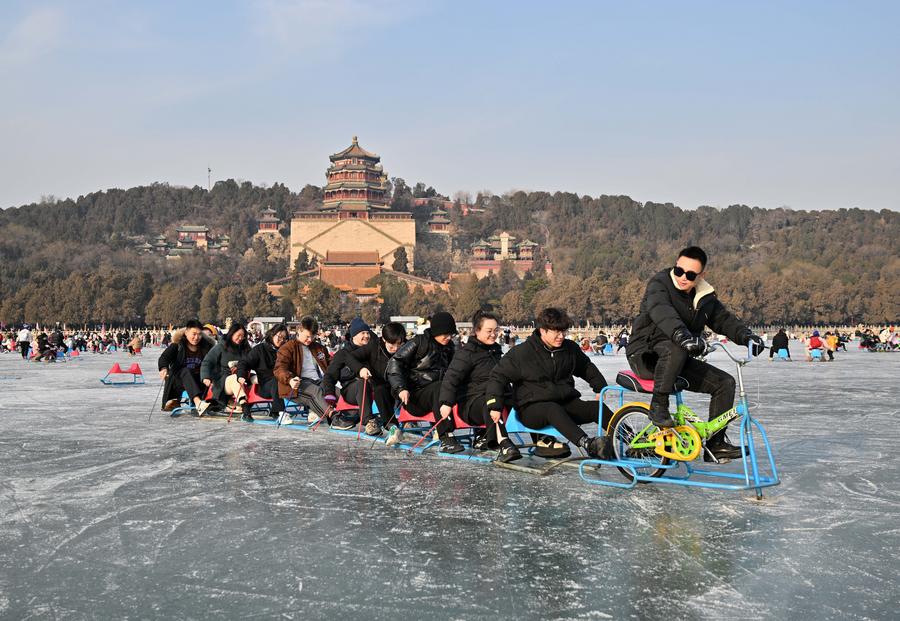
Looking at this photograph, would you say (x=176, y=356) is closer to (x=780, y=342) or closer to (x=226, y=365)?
(x=226, y=365)

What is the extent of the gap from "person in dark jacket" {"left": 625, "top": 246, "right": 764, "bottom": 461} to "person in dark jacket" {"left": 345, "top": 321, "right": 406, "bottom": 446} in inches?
117

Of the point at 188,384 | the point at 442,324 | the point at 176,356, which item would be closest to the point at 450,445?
the point at 442,324

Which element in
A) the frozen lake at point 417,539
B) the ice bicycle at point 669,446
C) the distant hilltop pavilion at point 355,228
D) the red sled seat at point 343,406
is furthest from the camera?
the distant hilltop pavilion at point 355,228

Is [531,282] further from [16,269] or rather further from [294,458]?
[294,458]

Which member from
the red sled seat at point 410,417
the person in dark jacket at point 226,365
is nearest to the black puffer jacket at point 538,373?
the red sled seat at point 410,417

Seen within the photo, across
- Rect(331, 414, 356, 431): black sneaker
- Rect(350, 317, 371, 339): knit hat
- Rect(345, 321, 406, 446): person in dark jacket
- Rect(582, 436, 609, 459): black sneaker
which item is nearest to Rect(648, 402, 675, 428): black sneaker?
Rect(582, 436, 609, 459): black sneaker

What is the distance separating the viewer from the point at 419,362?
24.5ft

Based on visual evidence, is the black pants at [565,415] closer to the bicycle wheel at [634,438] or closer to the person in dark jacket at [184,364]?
the bicycle wheel at [634,438]

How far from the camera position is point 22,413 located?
33.2 ft

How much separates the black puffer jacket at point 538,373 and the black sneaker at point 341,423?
2476mm

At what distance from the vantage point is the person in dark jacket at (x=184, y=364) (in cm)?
983

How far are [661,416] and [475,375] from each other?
1928 millimetres

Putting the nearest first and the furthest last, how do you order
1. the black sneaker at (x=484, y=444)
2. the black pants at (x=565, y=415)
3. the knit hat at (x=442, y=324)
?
1. the black pants at (x=565, y=415)
2. the black sneaker at (x=484, y=444)
3. the knit hat at (x=442, y=324)

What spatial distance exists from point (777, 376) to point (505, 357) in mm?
11808
